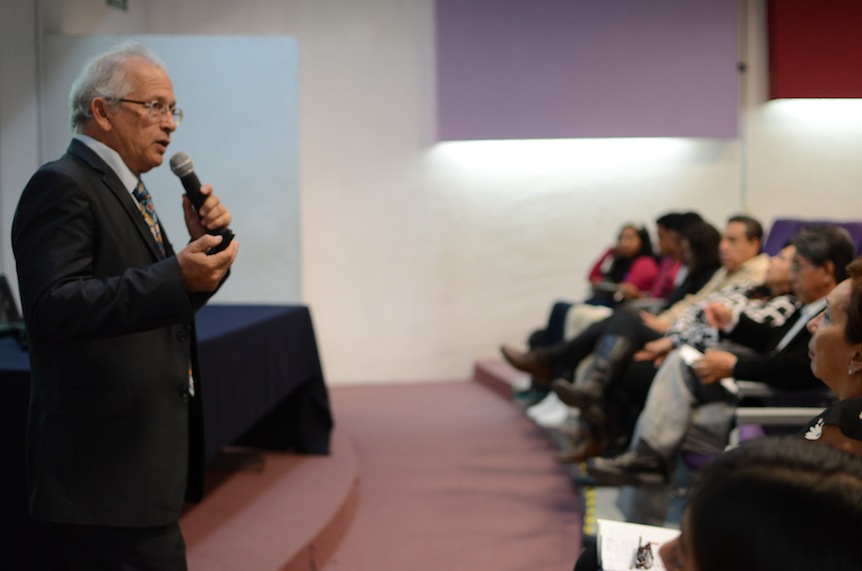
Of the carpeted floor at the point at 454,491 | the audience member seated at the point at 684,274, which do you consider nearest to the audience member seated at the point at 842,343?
the carpeted floor at the point at 454,491

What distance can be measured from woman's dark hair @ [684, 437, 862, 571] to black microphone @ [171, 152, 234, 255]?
0.98 meters

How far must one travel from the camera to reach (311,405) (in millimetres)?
4258

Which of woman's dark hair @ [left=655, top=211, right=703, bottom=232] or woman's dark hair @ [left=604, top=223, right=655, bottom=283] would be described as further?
woman's dark hair @ [left=604, top=223, right=655, bottom=283]

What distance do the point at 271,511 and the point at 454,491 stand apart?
980mm

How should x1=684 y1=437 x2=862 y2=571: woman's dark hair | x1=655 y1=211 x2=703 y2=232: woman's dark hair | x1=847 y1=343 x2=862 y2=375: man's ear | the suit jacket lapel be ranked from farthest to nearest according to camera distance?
1. x1=655 y1=211 x2=703 y2=232: woman's dark hair
2. x1=847 y1=343 x2=862 y2=375: man's ear
3. the suit jacket lapel
4. x1=684 y1=437 x2=862 y2=571: woman's dark hair

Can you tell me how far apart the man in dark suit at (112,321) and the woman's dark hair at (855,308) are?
1.12 m

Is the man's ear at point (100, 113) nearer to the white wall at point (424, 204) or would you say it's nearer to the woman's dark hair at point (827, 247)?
the woman's dark hair at point (827, 247)

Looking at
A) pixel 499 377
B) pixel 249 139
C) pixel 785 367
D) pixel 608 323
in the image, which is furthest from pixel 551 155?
pixel 785 367

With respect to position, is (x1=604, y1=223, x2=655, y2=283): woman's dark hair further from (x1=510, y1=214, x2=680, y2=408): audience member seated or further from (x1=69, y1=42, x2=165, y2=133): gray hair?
(x1=69, y1=42, x2=165, y2=133): gray hair

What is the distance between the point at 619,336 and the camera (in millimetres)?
4133

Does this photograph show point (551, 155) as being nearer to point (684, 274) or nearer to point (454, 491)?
point (684, 274)

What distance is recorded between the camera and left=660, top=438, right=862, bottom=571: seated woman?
679mm

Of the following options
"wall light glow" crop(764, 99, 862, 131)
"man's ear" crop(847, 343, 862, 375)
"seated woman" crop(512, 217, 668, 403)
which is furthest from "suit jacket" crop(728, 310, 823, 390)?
"seated woman" crop(512, 217, 668, 403)

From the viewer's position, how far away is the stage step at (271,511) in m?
2.86
